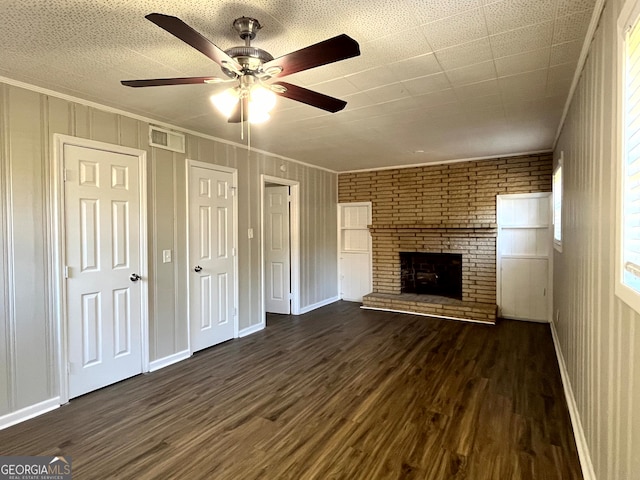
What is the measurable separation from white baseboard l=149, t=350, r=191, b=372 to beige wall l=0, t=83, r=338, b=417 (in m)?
0.04

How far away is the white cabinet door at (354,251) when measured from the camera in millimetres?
6450

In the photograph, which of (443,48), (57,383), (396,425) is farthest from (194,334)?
(443,48)

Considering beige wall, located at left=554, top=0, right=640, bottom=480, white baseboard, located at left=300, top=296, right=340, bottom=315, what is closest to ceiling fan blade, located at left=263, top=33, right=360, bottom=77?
beige wall, located at left=554, top=0, right=640, bottom=480

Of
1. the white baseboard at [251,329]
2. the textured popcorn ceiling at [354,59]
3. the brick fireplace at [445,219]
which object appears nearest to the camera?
the textured popcorn ceiling at [354,59]

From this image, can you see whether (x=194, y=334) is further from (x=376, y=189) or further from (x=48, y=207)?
(x=376, y=189)

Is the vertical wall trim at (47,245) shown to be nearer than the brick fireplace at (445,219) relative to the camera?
Yes

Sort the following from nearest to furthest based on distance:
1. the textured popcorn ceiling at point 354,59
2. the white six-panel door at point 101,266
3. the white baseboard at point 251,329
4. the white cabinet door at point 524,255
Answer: the textured popcorn ceiling at point 354,59 < the white six-panel door at point 101,266 < the white baseboard at point 251,329 < the white cabinet door at point 524,255

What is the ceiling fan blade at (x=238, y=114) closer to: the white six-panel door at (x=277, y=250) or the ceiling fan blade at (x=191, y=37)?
the ceiling fan blade at (x=191, y=37)

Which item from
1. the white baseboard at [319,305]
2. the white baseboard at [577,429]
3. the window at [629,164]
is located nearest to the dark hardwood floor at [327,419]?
the white baseboard at [577,429]

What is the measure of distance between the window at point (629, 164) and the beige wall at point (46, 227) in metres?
3.51

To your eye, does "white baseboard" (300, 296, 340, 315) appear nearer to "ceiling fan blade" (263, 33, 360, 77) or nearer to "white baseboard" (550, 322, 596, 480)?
"white baseboard" (550, 322, 596, 480)

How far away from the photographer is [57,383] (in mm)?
2736

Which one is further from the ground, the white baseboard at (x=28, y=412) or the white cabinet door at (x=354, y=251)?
the white cabinet door at (x=354, y=251)

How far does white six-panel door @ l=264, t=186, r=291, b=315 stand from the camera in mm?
5613
